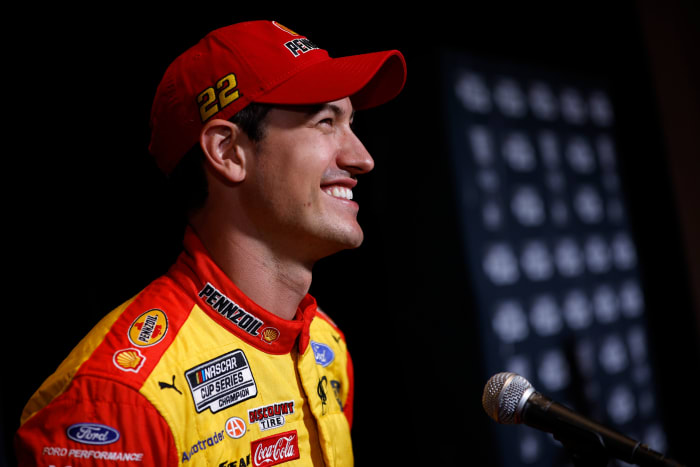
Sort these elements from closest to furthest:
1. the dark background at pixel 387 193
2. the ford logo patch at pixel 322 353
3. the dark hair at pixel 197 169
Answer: the dark hair at pixel 197 169 < the ford logo patch at pixel 322 353 < the dark background at pixel 387 193

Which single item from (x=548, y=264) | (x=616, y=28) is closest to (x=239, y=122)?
(x=548, y=264)

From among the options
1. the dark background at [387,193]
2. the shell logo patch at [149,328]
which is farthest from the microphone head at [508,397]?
the dark background at [387,193]

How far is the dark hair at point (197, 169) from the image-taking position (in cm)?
101

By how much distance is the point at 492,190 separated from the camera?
7.09ft

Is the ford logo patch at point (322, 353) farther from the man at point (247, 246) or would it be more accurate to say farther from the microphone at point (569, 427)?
the microphone at point (569, 427)

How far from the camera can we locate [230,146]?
1.02 meters

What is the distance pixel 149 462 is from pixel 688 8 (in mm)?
3140

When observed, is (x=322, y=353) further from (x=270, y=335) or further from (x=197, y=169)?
(x=197, y=169)

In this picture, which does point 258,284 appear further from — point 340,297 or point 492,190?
point 492,190

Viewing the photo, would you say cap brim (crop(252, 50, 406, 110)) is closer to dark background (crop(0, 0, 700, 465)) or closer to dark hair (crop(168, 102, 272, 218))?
dark hair (crop(168, 102, 272, 218))

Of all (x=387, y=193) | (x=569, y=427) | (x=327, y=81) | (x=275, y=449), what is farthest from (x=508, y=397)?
(x=387, y=193)

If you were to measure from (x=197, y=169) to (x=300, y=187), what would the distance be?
0.20 m

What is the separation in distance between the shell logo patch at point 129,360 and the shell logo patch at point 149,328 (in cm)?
2

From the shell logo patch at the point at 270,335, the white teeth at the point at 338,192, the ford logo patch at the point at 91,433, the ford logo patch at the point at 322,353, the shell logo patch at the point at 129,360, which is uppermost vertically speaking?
the white teeth at the point at 338,192
